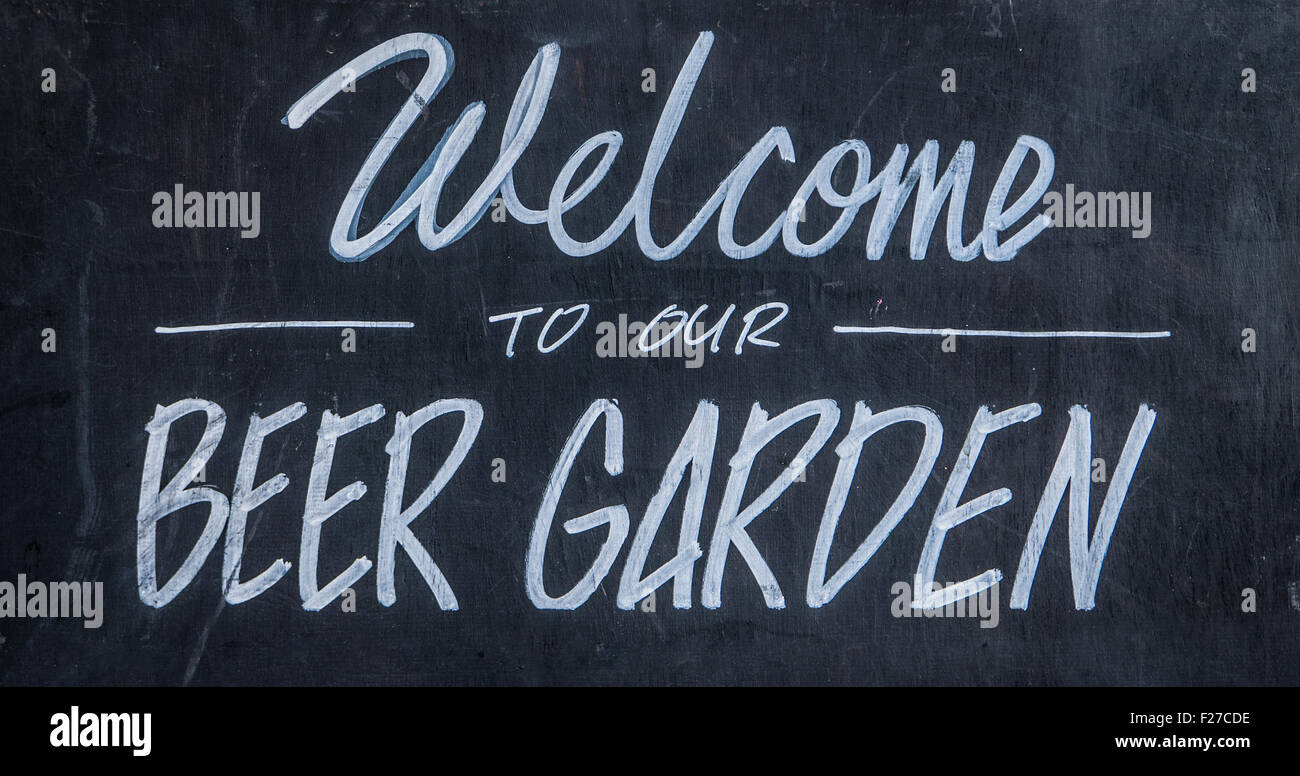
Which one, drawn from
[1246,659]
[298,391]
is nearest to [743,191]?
[298,391]

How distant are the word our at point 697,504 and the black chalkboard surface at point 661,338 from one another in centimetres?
1

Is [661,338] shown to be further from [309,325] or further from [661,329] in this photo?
[309,325]

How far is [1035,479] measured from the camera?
2.93 metres

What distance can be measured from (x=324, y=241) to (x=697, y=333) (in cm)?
106

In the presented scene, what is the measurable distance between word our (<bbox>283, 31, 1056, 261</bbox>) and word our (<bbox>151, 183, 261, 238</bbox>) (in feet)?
0.77

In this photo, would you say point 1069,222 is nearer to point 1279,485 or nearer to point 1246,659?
point 1279,485

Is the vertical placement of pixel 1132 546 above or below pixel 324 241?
below

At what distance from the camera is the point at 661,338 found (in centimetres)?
294

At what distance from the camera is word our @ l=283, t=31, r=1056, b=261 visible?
2.93 metres

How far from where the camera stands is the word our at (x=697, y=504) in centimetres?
291

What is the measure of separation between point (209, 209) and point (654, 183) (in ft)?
4.02
